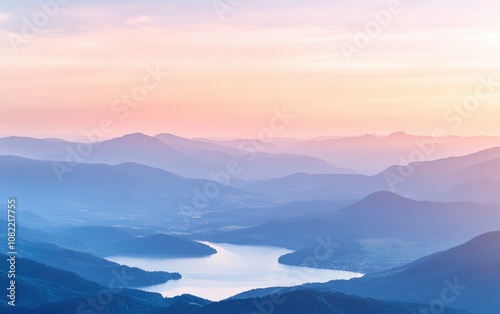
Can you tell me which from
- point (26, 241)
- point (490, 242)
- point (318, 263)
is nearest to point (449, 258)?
point (490, 242)

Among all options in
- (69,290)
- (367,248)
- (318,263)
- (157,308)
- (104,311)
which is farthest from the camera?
(367,248)

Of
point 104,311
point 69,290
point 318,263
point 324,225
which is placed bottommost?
point 104,311

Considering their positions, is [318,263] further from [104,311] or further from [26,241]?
[104,311]

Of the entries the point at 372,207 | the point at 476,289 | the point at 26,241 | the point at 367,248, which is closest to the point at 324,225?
the point at 372,207

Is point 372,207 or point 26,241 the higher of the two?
point 372,207

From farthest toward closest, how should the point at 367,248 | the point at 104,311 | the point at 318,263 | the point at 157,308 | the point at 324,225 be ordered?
the point at 324,225 → the point at 367,248 → the point at 318,263 → the point at 157,308 → the point at 104,311

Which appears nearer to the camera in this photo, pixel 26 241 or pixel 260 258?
pixel 26 241
